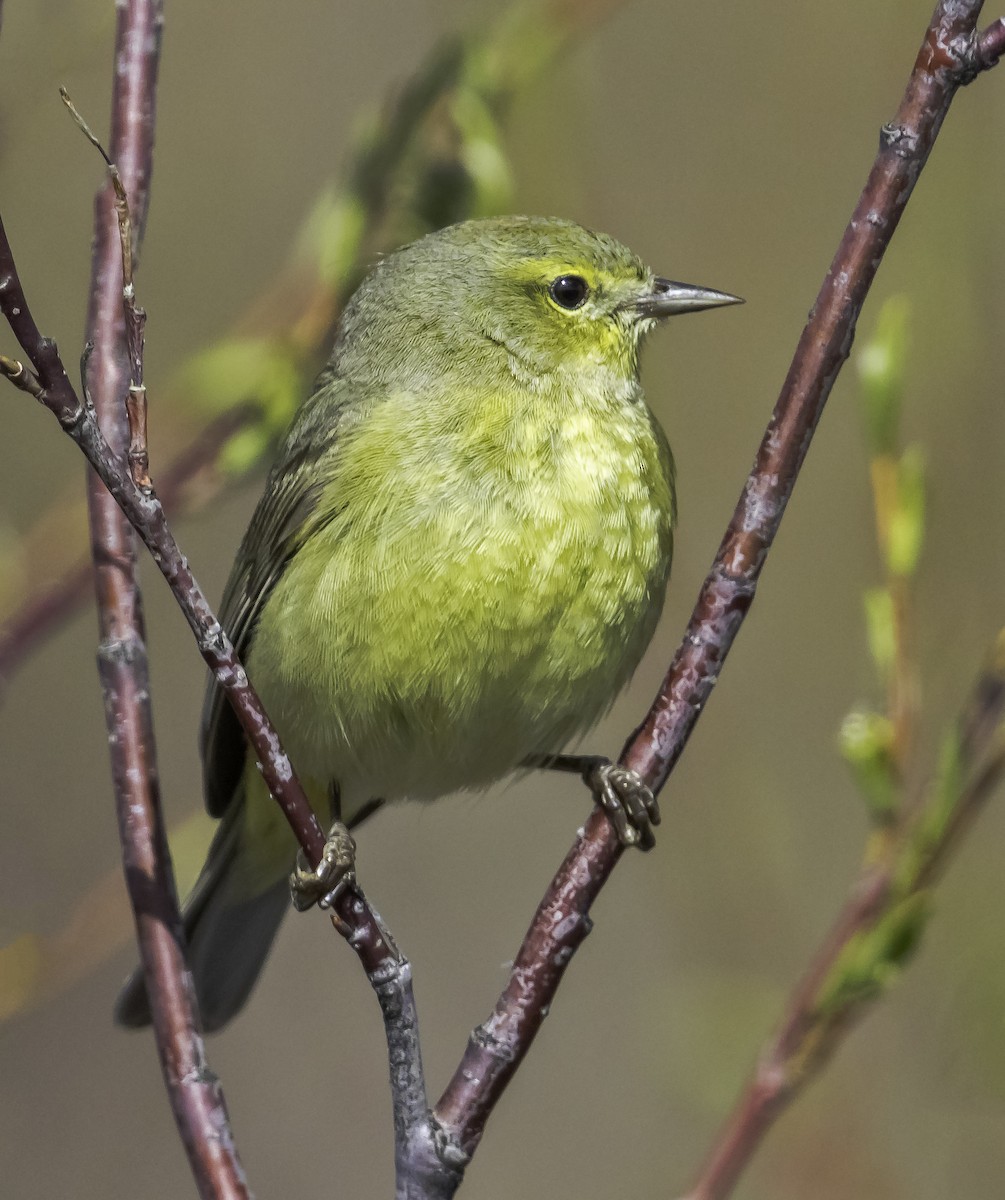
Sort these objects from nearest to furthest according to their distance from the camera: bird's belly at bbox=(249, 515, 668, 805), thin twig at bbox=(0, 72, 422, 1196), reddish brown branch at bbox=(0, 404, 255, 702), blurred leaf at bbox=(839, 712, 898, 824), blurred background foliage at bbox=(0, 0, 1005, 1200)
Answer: thin twig at bbox=(0, 72, 422, 1196)
blurred leaf at bbox=(839, 712, 898, 824)
reddish brown branch at bbox=(0, 404, 255, 702)
bird's belly at bbox=(249, 515, 668, 805)
blurred background foliage at bbox=(0, 0, 1005, 1200)

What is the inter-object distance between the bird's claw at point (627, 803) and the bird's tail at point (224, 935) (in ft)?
3.96

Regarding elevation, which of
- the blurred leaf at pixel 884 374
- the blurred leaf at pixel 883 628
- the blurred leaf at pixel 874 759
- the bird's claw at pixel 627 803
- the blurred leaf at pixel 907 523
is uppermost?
the blurred leaf at pixel 884 374

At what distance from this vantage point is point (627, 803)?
290 centimetres

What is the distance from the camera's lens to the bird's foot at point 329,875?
2.38 m

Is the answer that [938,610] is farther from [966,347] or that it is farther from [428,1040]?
[428,1040]

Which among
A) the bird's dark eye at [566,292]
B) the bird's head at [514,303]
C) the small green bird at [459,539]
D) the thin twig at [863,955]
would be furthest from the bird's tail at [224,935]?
the thin twig at [863,955]

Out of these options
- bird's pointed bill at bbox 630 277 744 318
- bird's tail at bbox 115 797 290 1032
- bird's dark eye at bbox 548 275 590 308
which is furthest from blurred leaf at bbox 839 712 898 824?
bird's tail at bbox 115 797 290 1032

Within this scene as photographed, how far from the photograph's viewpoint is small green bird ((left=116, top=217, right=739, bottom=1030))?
305 cm

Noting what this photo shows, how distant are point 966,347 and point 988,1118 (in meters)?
1.81

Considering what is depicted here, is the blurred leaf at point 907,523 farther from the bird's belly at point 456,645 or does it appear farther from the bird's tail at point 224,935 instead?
the bird's tail at point 224,935

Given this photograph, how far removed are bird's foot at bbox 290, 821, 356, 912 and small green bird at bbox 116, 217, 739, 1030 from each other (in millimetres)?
247

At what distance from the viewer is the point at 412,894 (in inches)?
235

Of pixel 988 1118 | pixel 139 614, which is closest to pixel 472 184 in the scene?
pixel 139 614

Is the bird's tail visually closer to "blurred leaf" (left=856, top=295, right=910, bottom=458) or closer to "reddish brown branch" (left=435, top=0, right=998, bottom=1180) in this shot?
"reddish brown branch" (left=435, top=0, right=998, bottom=1180)
